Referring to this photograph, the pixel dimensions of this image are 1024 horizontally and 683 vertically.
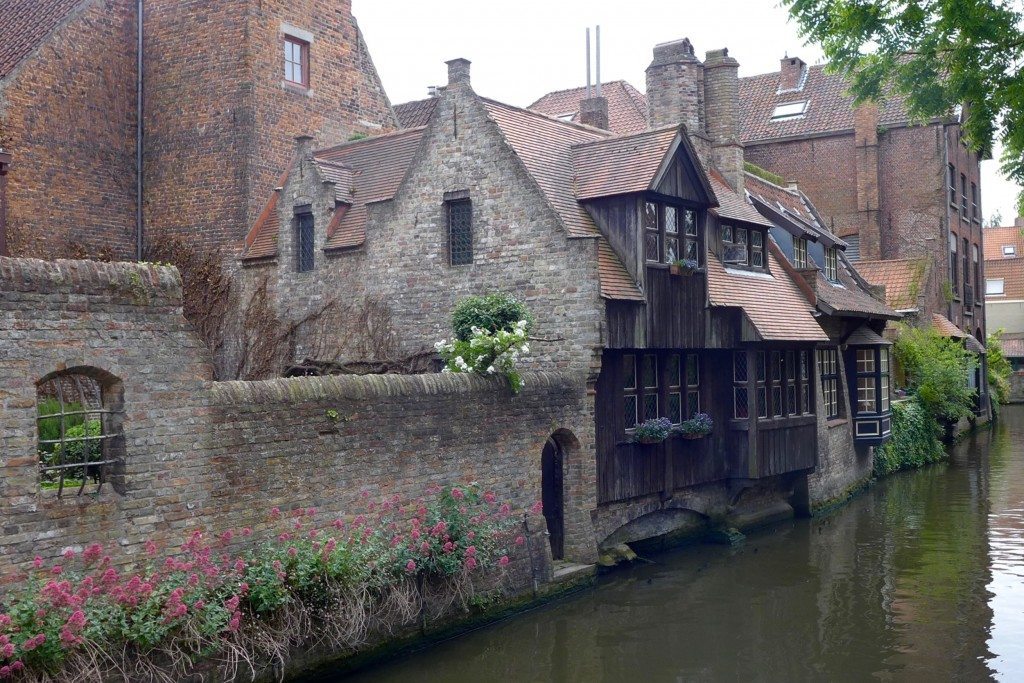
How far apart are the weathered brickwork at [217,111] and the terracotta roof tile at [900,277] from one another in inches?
747

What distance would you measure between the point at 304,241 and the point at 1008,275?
55672 mm

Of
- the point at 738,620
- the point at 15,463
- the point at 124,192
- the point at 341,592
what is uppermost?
the point at 124,192

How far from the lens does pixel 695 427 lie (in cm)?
1869

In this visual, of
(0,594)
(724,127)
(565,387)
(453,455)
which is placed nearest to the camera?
(0,594)

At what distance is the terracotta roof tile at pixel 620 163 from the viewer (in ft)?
56.7

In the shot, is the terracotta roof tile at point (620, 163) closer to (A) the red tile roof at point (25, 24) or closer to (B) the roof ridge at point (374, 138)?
(B) the roof ridge at point (374, 138)

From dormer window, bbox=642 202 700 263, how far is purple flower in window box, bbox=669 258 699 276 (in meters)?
0.14

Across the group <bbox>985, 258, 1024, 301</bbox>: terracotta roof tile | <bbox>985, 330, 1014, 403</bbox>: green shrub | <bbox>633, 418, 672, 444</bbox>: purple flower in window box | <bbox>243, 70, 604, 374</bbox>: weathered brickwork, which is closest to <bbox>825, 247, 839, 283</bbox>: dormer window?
<bbox>633, 418, 672, 444</bbox>: purple flower in window box

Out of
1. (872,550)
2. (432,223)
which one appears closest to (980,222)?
(872,550)

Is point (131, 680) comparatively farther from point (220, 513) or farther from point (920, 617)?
point (920, 617)

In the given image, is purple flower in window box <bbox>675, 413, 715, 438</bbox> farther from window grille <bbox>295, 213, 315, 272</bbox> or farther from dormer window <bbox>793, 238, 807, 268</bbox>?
window grille <bbox>295, 213, 315, 272</bbox>

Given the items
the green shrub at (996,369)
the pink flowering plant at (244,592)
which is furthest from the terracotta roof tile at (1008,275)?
the pink flowering plant at (244,592)

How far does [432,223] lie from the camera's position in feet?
60.9

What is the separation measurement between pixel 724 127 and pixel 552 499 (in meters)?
10.1
